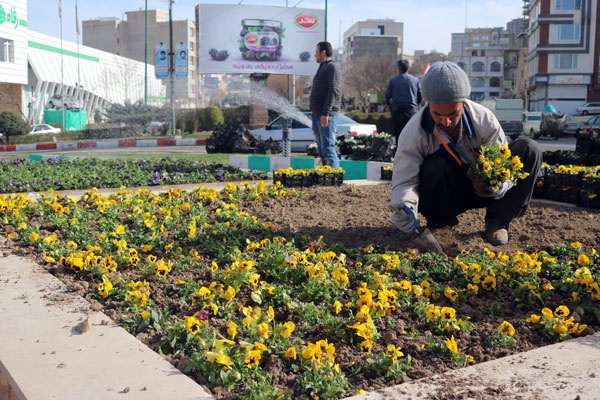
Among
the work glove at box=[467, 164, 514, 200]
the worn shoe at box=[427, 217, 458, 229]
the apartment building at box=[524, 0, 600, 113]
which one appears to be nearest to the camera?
the work glove at box=[467, 164, 514, 200]

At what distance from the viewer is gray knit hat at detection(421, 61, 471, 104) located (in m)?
4.04

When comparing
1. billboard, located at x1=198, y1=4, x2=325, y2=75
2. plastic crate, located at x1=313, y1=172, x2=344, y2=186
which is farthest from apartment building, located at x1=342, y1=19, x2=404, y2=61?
plastic crate, located at x1=313, y1=172, x2=344, y2=186

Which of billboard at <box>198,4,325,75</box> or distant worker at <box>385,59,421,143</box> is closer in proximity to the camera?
distant worker at <box>385,59,421,143</box>

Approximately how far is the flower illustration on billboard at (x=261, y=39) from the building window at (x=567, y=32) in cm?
4094

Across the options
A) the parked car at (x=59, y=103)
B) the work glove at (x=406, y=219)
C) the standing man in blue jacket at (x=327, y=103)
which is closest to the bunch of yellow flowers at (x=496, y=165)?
the work glove at (x=406, y=219)

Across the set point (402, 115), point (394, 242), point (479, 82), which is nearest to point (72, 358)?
point (394, 242)

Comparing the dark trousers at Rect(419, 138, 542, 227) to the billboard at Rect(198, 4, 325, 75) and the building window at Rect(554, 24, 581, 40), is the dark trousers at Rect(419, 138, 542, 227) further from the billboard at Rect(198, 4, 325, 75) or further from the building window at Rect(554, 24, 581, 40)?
the building window at Rect(554, 24, 581, 40)

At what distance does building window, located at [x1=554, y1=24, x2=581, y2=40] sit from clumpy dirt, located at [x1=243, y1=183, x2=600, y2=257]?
67.0m

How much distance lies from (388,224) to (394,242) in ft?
2.50

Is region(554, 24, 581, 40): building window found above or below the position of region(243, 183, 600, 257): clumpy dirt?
above

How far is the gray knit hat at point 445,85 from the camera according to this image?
4.04 metres

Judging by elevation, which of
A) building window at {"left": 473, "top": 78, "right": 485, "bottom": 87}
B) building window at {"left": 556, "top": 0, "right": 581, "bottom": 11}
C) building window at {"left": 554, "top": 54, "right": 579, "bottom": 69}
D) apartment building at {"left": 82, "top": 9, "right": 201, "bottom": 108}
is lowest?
building window at {"left": 554, "top": 54, "right": 579, "bottom": 69}

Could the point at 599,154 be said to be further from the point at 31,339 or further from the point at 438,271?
the point at 31,339

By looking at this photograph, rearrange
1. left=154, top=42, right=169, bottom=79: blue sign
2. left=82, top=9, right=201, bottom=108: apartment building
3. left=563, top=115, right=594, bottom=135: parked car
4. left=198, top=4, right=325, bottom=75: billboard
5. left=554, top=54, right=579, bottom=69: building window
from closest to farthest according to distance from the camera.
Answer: left=563, top=115, right=594, bottom=135: parked car → left=198, top=4, right=325, bottom=75: billboard → left=154, top=42, right=169, bottom=79: blue sign → left=554, top=54, right=579, bottom=69: building window → left=82, top=9, right=201, bottom=108: apartment building
